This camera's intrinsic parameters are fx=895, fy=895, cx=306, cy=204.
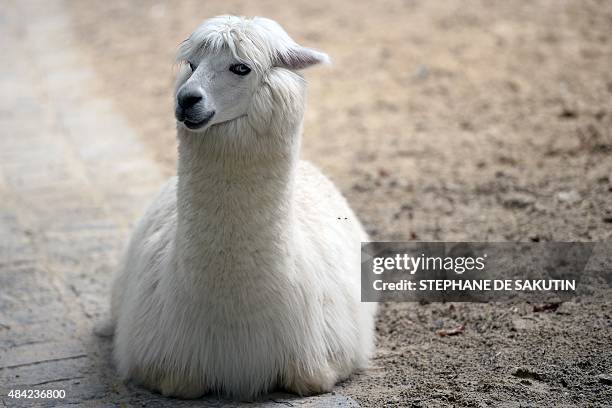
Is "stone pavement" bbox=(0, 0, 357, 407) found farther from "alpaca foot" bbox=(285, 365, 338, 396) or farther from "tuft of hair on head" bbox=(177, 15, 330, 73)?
"tuft of hair on head" bbox=(177, 15, 330, 73)

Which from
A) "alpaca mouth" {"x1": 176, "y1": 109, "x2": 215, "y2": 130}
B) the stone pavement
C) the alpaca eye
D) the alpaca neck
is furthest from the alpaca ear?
the stone pavement

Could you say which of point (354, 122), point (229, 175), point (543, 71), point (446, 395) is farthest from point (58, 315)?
point (543, 71)

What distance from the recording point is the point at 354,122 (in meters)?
7.70

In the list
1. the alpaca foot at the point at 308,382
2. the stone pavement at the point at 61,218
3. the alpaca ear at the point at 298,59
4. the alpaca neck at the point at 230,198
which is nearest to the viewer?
the alpaca neck at the point at 230,198

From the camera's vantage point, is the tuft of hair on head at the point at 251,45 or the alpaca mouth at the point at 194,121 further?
the tuft of hair on head at the point at 251,45

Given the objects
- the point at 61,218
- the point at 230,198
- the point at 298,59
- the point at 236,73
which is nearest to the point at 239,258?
the point at 230,198

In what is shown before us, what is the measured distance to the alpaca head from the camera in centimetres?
A: 342

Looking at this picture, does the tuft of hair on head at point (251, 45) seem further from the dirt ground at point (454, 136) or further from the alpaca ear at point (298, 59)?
the dirt ground at point (454, 136)

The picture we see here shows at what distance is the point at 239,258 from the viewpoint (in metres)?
3.58

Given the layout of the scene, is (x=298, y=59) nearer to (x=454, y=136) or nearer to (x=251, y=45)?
(x=251, y=45)

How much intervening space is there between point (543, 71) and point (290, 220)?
512 cm

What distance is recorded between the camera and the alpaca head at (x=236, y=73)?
3420 millimetres

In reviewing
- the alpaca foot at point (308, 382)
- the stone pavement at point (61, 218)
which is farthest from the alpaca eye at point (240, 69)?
the stone pavement at point (61, 218)

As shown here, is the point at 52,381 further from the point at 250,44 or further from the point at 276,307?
the point at 250,44
